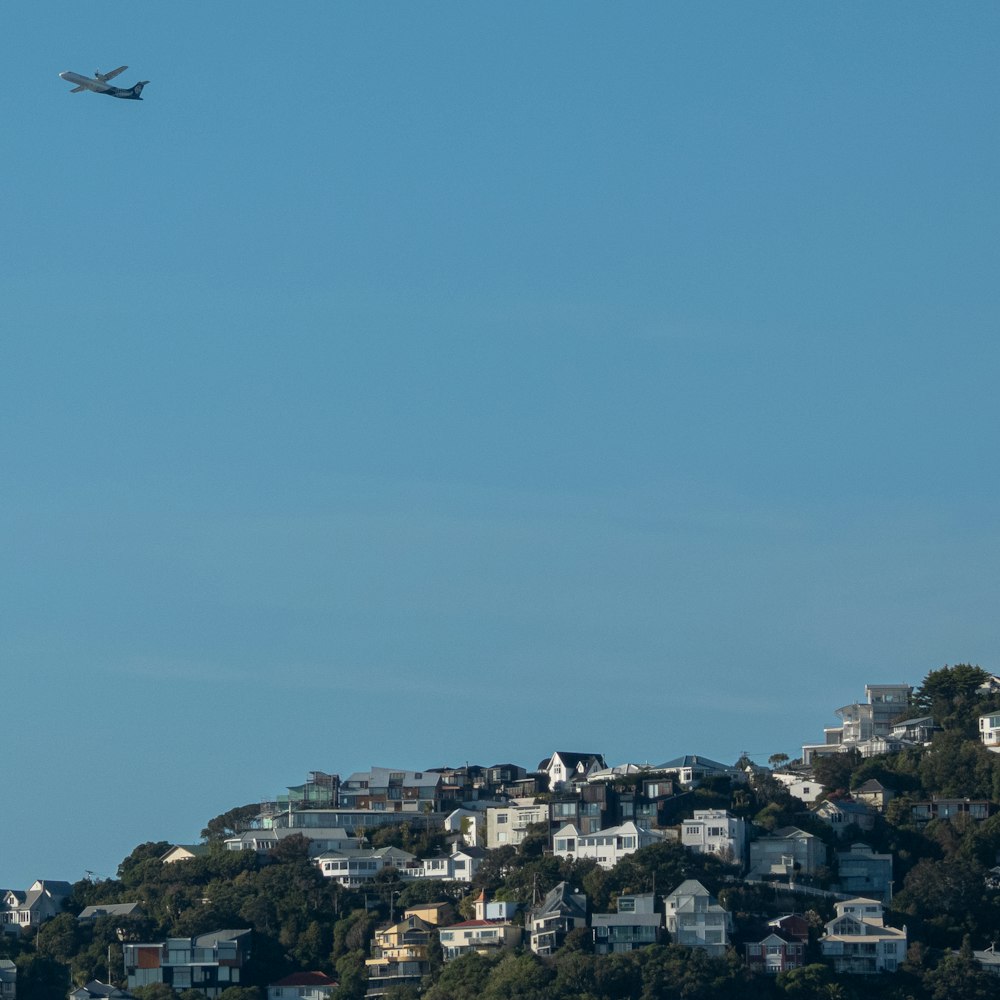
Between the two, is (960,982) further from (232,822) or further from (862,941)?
(232,822)

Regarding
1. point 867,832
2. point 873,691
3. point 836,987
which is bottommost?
point 836,987

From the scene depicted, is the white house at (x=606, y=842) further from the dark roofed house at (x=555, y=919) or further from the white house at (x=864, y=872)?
the white house at (x=864, y=872)

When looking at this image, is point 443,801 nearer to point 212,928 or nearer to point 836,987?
point 212,928

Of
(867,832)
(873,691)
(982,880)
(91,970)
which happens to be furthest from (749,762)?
(91,970)

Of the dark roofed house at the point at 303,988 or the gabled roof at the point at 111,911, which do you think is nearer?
the dark roofed house at the point at 303,988

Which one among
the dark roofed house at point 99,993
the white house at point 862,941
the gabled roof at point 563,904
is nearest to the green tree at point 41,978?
the dark roofed house at point 99,993
